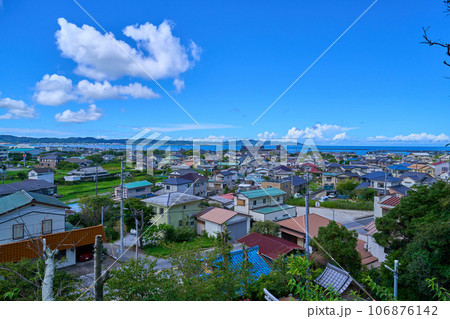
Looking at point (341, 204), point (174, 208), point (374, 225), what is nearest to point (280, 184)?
point (341, 204)

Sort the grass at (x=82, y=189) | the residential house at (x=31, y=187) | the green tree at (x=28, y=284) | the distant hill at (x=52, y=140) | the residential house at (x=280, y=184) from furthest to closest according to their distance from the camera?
the residential house at (x=280, y=184) → the grass at (x=82, y=189) → the residential house at (x=31, y=187) → the distant hill at (x=52, y=140) → the green tree at (x=28, y=284)

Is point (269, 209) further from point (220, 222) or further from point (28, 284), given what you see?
point (28, 284)

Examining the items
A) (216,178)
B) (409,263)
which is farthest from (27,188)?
(216,178)

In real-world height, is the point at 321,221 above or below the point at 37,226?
below

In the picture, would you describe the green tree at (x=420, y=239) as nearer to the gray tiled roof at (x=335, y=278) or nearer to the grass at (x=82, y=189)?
the gray tiled roof at (x=335, y=278)

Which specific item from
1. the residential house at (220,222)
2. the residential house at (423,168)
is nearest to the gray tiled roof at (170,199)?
the residential house at (220,222)

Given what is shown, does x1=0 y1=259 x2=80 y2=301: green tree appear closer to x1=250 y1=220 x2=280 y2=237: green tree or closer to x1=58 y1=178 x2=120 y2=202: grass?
x1=58 y1=178 x2=120 y2=202: grass
